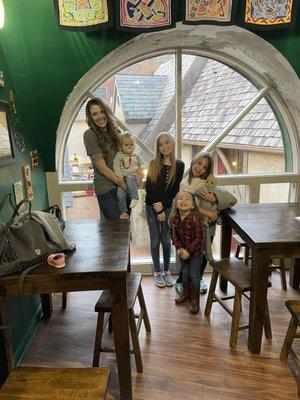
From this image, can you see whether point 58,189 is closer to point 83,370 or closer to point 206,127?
point 206,127

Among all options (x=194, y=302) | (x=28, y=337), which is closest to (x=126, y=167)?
(x=194, y=302)

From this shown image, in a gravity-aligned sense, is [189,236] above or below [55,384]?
above

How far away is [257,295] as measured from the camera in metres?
1.97

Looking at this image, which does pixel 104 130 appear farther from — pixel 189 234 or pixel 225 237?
pixel 225 237

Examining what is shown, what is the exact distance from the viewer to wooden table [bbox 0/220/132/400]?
57.9 inches

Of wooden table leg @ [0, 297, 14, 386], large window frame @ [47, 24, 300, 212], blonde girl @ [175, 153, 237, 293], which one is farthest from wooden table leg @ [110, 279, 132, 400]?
large window frame @ [47, 24, 300, 212]

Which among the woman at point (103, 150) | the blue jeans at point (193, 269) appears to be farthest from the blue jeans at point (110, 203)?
the blue jeans at point (193, 269)

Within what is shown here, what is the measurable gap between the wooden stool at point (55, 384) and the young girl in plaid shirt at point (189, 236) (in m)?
1.25

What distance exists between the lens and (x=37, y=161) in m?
2.56

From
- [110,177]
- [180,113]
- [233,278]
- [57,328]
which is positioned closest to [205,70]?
[180,113]

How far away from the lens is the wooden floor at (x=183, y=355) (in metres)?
1.82

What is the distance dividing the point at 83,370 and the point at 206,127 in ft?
7.97

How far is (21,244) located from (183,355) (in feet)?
4.29

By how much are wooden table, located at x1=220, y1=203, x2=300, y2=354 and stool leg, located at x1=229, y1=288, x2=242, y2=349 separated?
9 cm
